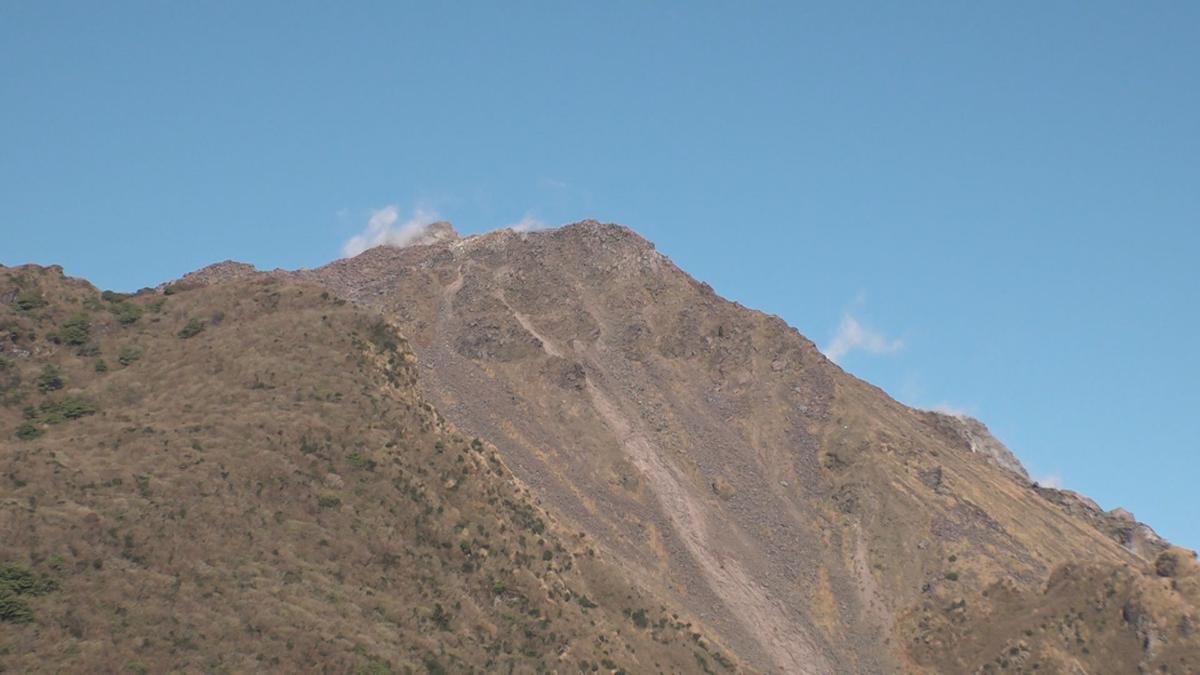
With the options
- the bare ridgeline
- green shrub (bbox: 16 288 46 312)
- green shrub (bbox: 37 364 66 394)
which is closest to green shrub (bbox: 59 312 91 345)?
the bare ridgeline

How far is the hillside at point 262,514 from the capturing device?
192ft

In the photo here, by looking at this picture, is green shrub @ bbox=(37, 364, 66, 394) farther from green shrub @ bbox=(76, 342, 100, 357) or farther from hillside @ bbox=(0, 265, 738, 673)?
green shrub @ bbox=(76, 342, 100, 357)

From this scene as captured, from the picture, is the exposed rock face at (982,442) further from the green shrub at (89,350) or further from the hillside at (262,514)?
the green shrub at (89,350)

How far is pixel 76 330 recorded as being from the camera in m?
89.4

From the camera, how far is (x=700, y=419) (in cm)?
12862

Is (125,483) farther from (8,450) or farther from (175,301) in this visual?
(175,301)

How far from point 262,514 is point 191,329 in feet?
85.3

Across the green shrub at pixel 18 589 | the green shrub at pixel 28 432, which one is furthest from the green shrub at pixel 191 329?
the green shrub at pixel 18 589


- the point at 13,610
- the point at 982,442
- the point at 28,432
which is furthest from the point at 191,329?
the point at 982,442

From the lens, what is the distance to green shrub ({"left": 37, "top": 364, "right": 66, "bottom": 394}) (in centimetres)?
8156

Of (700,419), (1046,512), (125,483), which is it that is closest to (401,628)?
(125,483)

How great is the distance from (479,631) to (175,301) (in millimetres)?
41300

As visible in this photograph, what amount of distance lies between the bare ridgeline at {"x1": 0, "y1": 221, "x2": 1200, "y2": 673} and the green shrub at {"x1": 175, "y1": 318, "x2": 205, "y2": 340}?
1.57 ft

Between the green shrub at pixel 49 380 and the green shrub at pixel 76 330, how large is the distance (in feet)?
16.0
